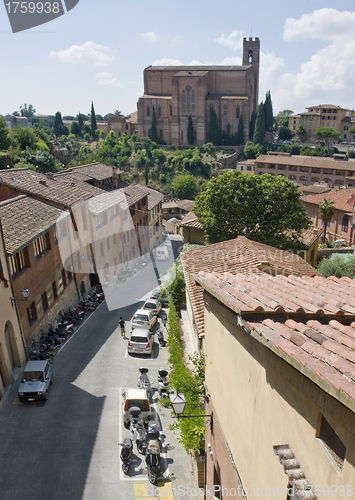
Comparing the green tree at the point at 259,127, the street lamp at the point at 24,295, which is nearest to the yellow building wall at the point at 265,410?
the street lamp at the point at 24,295

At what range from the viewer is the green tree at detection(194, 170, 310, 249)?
25.4 meters

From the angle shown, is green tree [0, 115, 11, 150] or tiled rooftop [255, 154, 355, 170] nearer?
green tree [0, 115, 11, 150]

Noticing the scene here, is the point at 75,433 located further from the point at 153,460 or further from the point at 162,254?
the point at 162,254

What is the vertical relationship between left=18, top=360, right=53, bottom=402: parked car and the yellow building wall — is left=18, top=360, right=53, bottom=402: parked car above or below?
below

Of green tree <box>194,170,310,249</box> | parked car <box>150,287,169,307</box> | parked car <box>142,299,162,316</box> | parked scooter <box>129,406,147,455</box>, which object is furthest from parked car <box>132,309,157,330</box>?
parked scooter <box>129,406,147,455</box>

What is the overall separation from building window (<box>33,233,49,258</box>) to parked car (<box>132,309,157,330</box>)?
615 centimetres

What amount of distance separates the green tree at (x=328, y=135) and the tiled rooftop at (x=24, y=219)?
95804 millimetres

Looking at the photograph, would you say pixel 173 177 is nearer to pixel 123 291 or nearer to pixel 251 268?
pixel 123 291

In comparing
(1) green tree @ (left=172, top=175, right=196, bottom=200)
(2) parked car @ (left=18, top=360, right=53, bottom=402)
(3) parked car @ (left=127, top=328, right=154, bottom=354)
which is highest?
(2) parked car @ (left=18, top=360, right=53, bottom=402)

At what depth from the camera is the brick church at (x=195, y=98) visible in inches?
4119

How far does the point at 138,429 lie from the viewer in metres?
13.9

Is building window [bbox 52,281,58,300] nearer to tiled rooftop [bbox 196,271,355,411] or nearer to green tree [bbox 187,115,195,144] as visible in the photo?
tiled rooftop [bbox 196,271,355,411]

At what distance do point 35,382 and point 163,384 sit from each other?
5.12 meters

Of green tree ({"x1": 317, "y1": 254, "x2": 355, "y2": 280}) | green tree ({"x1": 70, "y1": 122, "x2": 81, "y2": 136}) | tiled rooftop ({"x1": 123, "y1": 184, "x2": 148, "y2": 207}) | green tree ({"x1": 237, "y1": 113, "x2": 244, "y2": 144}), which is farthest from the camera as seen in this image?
green tree ({"x1": 70, "y1": 122, "x2": 81, "y2": 136})
